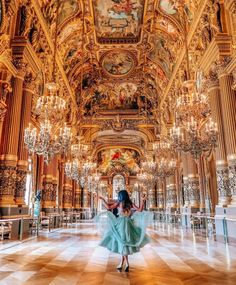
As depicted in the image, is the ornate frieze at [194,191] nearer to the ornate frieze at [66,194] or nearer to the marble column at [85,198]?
the ornate frieze at [66,194]

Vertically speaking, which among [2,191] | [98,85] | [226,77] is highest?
[98,85]

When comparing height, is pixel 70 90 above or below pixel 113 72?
below

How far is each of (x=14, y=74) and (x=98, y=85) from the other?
13296mm

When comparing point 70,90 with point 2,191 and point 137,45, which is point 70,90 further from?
point 2,191

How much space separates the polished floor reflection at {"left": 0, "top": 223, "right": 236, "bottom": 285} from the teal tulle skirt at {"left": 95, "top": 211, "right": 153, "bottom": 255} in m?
0.39

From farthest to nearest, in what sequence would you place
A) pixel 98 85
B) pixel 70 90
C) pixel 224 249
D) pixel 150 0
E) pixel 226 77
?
1. pixel 98 85
2. pixel 70 90
3. pixel 150 0
4. pixel 226 77
5. pixel 224 249

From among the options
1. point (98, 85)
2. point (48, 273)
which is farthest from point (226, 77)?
point (98, 85)

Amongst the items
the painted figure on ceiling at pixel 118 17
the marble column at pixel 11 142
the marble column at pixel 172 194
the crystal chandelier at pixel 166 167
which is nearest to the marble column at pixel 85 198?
the marble column at pixel 172 194

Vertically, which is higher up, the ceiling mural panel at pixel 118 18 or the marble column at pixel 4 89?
the ceiling mural panel at pixel 118 18

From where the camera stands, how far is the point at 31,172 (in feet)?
47.4

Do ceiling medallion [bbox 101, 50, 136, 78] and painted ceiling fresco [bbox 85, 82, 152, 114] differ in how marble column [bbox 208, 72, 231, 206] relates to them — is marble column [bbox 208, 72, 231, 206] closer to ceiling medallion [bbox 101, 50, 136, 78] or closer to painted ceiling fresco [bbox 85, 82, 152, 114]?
ceiling medallion [bbox 101, 50, 136, 78]

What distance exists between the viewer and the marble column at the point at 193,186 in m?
14.3

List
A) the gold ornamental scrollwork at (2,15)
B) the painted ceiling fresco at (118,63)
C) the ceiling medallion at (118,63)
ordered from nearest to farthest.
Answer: the gold ornamental scrollwork at (2,15) → the ceiling medallion at (118,63) → the painted ceiling fresco at (118,63)

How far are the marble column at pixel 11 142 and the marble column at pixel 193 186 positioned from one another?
9.29 metres
